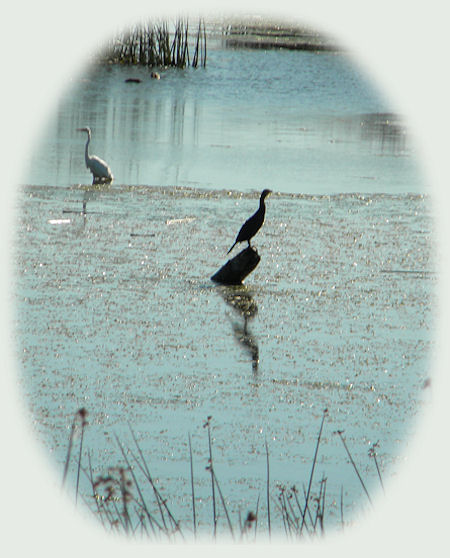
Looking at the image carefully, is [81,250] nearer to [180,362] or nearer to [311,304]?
[311,304]

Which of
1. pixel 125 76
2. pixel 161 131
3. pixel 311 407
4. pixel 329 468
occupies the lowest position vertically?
pixel 329 468

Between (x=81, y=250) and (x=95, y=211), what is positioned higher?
(x=95, y=211)

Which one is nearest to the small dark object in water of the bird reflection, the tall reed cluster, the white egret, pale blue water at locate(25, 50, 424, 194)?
the bird reflection

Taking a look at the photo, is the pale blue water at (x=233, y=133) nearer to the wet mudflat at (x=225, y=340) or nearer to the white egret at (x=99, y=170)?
the white egret at (x=99, y=170)

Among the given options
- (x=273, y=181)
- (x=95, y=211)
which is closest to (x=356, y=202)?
(x=273, y=181)

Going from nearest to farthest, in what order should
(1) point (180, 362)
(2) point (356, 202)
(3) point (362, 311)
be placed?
(1) point (180, 362), (3) point (362, 311), (2) point (356, 202)

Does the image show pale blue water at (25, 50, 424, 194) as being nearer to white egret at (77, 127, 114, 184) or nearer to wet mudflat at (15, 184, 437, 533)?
white egret at (77, 127, 114, 184)

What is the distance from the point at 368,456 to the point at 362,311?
186 cm

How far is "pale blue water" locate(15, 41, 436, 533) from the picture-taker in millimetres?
3385

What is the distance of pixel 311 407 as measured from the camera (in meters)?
3.75

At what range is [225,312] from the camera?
505cm

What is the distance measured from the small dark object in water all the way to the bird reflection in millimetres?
60

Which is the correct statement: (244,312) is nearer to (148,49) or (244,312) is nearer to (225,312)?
(225,312)

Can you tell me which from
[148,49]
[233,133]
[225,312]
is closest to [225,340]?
[225,312]
